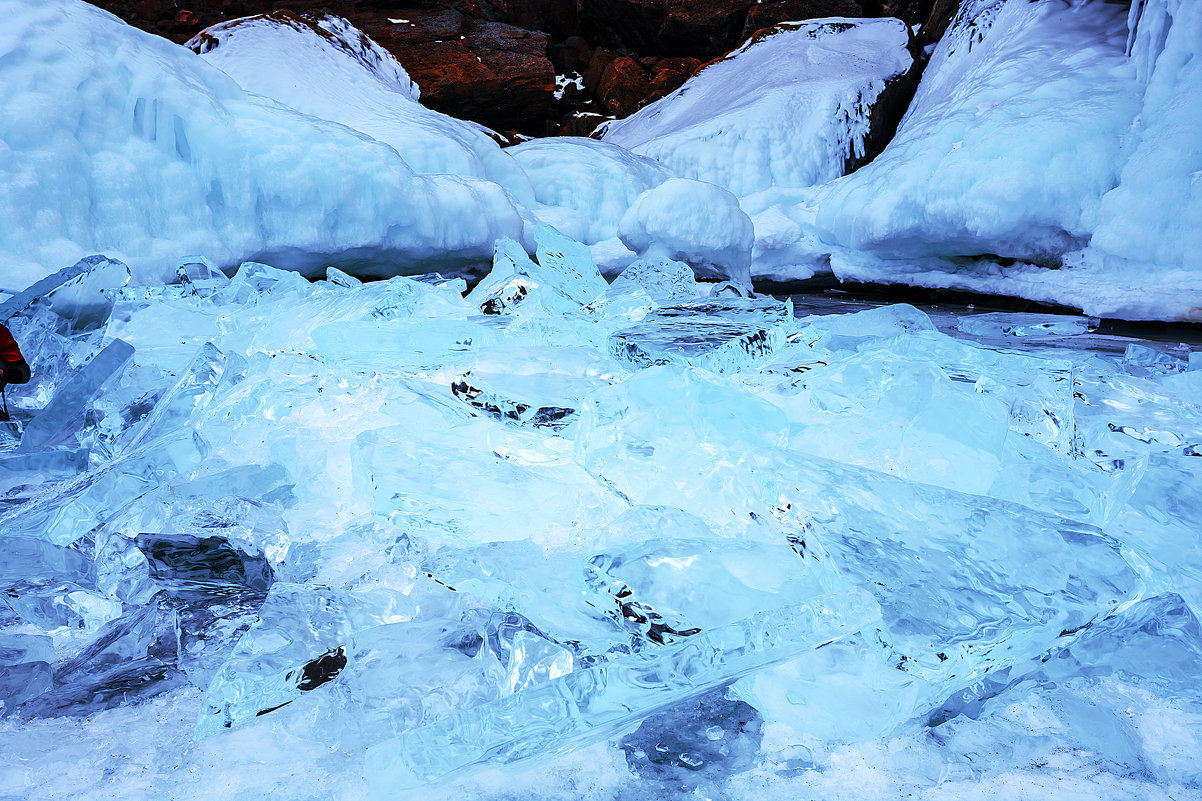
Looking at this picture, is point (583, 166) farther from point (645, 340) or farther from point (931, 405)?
point (931, 405)

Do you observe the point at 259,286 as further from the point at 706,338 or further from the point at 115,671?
the point at 115,671

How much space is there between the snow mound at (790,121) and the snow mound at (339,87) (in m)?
1.84

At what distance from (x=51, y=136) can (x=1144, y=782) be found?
10.5ft

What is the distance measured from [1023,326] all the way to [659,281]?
1464mm

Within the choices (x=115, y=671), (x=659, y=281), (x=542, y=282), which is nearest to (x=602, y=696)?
(x=115, y=671)

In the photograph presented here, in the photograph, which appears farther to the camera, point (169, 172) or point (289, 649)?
point (169, 172)

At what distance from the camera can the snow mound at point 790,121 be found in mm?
5859

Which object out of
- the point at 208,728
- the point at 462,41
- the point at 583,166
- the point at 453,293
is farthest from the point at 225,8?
the point at 208,728

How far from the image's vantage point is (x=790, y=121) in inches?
233

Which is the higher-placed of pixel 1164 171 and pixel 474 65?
pixel 1164 171

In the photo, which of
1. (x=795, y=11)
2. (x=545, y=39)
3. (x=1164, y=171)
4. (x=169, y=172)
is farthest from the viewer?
(x=545, y=39)

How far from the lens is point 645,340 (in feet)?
5.22

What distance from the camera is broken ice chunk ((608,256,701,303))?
2.62m

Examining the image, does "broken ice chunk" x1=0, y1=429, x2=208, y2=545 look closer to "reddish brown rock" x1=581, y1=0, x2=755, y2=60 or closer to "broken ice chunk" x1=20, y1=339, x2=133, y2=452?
"broken ice chunk" x1=20, y1=339, x2=133, y2=452
